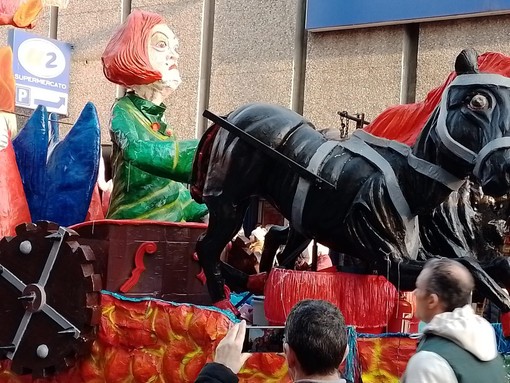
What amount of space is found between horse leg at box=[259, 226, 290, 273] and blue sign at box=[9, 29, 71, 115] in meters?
6.33

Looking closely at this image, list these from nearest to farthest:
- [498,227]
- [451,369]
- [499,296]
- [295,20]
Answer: [451,369], [499,296], [498,227], [295,20]

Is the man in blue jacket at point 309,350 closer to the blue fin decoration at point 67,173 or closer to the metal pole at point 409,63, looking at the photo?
the blue fin decoration at point 67,173

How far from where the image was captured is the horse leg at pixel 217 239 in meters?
3.79

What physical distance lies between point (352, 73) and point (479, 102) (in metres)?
5.90

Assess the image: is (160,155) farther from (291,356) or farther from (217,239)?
(291,356)

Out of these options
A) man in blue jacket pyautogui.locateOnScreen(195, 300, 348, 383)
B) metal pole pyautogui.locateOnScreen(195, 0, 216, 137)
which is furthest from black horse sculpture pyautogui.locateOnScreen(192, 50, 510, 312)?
metal pole pyautogui.locateOnScreen(195, 0, 216, 137)

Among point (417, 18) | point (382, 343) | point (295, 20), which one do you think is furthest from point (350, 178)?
point (295, 20)

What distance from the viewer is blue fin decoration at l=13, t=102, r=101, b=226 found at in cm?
451

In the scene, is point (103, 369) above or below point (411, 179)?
below

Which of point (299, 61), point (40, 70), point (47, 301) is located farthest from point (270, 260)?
point (40, 70)

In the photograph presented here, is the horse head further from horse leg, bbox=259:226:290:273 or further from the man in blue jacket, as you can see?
the man in blue jacket

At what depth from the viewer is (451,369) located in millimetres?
1775

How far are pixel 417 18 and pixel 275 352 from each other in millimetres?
5934

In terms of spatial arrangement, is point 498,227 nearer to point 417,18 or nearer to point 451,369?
point 451,369
